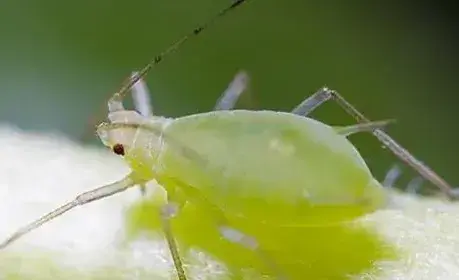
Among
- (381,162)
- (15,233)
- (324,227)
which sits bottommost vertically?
(324,227)

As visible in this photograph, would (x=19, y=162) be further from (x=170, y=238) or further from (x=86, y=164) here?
(x=170, y=238)

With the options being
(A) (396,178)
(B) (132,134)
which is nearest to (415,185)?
(A) (396,178)

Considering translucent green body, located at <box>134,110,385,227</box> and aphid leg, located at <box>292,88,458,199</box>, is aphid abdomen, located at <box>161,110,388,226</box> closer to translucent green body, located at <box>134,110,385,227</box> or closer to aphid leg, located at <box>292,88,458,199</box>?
translucent green body, located at <box>134,110,385,227</box>

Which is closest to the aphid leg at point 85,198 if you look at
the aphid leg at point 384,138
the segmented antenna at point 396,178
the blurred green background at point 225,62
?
the aphid leg at point 384,138

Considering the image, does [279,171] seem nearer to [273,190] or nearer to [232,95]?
[273,190]

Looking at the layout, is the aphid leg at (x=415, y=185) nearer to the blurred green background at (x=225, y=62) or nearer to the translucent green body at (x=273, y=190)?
the translucent green body at (x=273, y=190)

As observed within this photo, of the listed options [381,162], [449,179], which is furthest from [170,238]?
[449,179]
